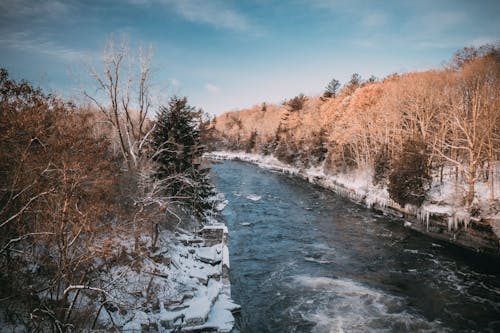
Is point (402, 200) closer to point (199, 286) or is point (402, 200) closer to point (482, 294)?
point (482, 294)

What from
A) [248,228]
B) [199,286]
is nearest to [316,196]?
[248,228]

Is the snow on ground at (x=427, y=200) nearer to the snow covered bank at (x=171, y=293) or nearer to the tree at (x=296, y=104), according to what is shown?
Result: the snow covered bank at (x=171, y=293)

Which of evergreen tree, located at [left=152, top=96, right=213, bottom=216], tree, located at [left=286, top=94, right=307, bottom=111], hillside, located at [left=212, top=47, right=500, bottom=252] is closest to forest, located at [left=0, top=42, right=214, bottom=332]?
evergreen tree, located at [left=152, top=96, right=213, bottom=216]

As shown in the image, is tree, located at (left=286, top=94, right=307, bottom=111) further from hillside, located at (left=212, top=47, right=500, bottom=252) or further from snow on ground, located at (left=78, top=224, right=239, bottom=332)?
snow on ground, located at (left=78, top=224, right=239, bottom=332)

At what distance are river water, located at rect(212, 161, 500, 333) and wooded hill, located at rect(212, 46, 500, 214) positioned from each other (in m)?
4.62

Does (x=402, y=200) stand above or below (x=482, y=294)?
above

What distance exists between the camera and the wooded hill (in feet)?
65.6

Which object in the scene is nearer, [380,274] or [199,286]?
[199,286]

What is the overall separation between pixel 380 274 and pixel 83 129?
14.5m

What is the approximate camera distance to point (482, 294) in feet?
42.1

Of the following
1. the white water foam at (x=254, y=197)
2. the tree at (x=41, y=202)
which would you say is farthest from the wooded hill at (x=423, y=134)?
the tree at (x=41, y=202)

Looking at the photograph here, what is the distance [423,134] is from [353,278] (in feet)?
53.6

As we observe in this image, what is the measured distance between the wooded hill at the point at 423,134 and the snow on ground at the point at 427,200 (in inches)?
9.9

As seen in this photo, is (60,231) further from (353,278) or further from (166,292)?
(353,278)
